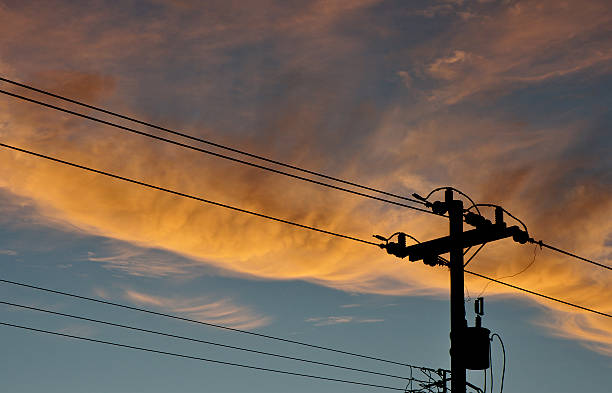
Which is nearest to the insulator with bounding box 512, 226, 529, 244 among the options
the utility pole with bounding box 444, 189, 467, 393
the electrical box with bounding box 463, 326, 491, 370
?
the utility pole with bounding box 444, 189, 467, 393

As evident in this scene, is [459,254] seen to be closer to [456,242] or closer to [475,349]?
[456,242]

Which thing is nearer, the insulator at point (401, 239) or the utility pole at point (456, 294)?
the utility pole at point (456, 294)

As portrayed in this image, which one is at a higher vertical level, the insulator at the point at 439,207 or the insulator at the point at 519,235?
the insulator at the point at 439,207

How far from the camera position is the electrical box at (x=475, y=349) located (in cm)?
1712

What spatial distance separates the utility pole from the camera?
55.8 ft

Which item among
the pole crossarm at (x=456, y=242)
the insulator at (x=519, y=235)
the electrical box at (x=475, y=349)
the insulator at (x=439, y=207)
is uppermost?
the insulator at (x=439, y=207)

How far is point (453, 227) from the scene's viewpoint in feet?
60.6

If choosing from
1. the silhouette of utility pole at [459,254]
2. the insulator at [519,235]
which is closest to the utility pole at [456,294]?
the silhouette of utility pole at [459,254]

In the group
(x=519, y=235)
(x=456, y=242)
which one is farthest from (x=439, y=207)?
(x=519, y=235)

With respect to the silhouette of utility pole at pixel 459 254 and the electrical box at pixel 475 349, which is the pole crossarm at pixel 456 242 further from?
the electrical box at pixel 475 349

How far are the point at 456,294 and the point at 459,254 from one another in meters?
1.10

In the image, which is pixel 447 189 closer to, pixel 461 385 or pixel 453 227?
pixel 453 227

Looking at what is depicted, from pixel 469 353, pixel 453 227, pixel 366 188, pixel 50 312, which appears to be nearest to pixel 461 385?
pixel 469 353

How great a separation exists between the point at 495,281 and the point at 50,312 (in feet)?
47.6
